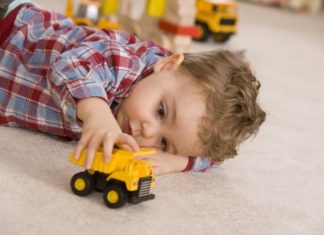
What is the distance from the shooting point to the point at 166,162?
94 cm

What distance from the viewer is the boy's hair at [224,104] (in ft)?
3.03

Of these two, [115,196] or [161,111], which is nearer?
[115,196]

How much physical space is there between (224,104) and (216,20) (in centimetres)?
136

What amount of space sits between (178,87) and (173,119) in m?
0.06

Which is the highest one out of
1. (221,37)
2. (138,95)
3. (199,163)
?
(138,95)

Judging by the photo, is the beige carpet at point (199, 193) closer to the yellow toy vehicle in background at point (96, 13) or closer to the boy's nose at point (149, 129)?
the boy's nose at point (149, 129)

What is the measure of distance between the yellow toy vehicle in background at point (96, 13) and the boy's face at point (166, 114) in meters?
0.75

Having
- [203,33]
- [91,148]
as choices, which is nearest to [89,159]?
[91,148]

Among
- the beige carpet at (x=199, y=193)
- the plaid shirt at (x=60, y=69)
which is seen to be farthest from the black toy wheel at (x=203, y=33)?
the plaid shirt at (x=60, y=69)

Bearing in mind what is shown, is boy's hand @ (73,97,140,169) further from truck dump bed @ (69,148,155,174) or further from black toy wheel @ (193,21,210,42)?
black toy wheel @ (193,21,210,42)

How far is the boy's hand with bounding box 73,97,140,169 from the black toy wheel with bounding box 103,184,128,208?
4cm

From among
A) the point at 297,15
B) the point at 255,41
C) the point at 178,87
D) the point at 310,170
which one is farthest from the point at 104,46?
the point at 297,15

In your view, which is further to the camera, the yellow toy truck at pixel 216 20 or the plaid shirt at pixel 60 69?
the yellow toy truck at pixel 216 20

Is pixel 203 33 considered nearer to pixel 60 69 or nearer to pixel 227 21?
pixel 227 21
